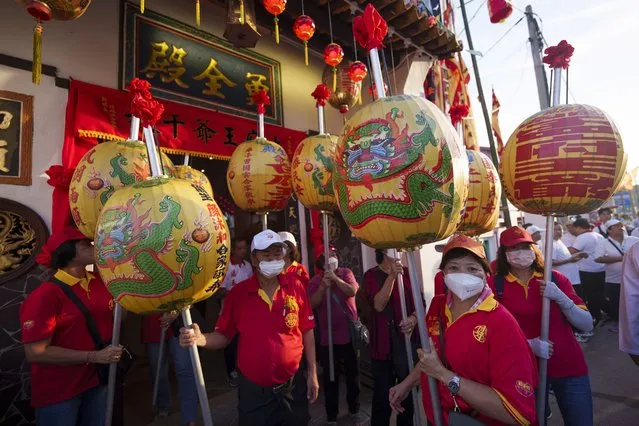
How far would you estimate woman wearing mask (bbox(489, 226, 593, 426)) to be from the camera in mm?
2318

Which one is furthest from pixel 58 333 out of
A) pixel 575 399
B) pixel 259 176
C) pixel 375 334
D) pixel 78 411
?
pixel 575 399

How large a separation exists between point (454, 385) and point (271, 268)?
141 cm

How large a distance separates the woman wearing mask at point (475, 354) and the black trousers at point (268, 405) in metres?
1.06

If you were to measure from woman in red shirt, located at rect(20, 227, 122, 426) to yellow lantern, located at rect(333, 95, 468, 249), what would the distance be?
200 cm

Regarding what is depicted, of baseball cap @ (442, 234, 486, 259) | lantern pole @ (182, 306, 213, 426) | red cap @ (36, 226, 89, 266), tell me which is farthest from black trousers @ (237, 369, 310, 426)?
red cap @ (36, 226, 89, 266)

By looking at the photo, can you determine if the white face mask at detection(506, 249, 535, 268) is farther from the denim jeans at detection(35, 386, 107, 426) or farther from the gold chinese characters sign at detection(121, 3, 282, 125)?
the gold chinese characters sign at detection(121, 3, 282, 125)

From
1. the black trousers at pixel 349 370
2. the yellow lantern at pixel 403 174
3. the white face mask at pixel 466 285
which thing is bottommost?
the black trousers at pixel 349 370

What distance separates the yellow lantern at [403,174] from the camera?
1519mm

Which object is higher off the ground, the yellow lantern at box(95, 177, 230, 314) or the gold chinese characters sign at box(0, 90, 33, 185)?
the gold chinese characters sign at box(0, 90, 33, 185)

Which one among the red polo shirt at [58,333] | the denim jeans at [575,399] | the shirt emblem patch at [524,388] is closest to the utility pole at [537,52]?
the denim jeans at [575,399]

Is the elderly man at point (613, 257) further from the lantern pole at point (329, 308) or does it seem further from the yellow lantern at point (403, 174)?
the yellow lantern at point (403, 174)

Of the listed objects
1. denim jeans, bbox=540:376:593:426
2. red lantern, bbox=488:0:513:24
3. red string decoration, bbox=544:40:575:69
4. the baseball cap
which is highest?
red lantern, bbox=488:0:513:24

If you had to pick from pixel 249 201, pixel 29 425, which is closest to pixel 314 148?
pixel 249 201

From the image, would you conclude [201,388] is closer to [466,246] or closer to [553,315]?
[466,246]
